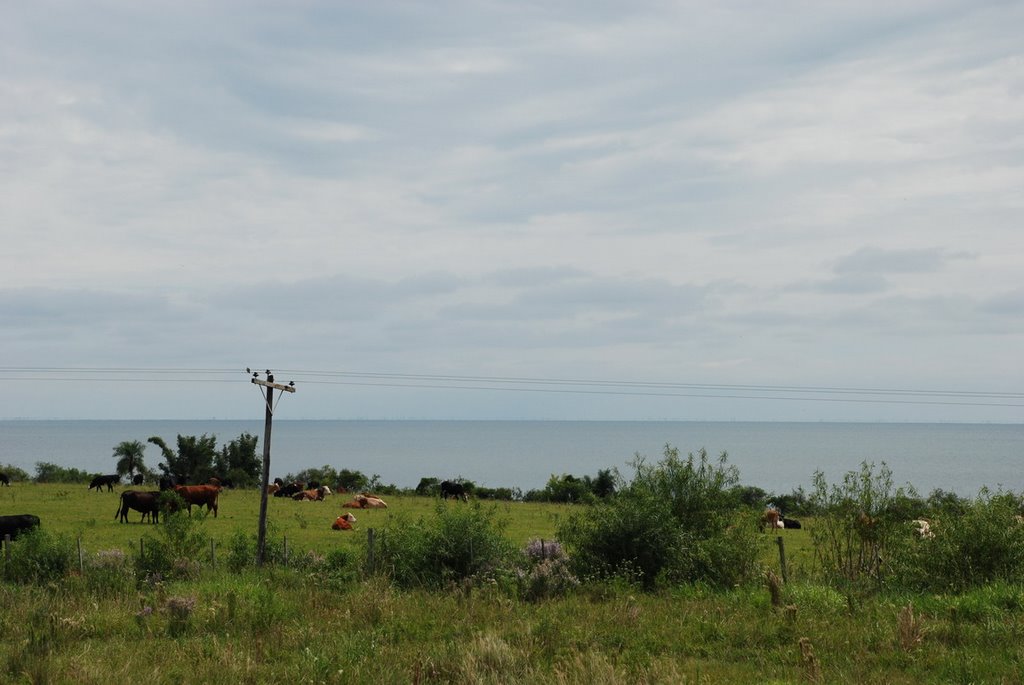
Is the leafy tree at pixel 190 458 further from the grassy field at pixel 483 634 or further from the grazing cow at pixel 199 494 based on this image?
the grassy field at pixel 483 634

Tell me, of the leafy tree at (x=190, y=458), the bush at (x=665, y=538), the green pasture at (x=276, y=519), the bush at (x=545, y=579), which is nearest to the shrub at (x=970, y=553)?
the green pasture at (x=276, y=519)

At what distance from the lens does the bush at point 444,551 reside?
67.4 feet

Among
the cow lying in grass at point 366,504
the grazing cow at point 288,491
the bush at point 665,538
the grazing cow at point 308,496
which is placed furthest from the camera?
the grazing cow at point 288,491

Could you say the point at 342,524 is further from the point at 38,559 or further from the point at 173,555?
the point at 38,559

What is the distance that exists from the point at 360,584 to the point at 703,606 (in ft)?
23.0

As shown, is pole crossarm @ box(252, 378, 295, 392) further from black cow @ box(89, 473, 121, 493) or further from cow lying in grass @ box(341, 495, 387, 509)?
black cow @ box(89, 473, 121, 493)

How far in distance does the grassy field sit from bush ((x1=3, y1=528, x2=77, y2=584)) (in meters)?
1.61

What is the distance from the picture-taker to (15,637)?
565 inches

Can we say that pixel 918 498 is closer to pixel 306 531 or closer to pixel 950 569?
pixel 950 569

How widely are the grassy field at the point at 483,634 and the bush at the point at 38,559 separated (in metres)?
1.61

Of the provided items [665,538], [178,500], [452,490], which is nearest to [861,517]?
[665,538]

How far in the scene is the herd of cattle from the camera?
107 feet

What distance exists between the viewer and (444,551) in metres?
20.8

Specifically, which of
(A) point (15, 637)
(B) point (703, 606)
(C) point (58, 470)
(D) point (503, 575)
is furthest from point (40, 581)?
(C) point (58, 470)
